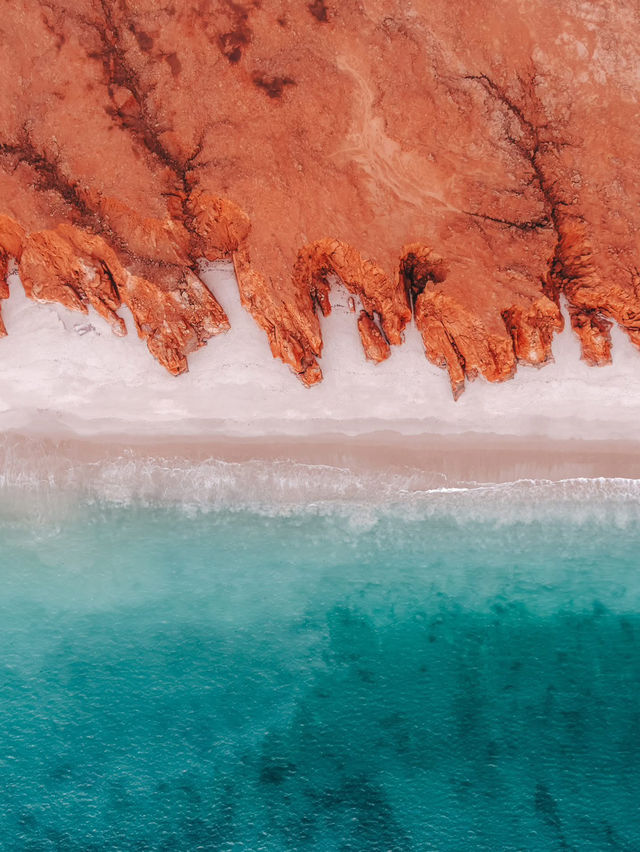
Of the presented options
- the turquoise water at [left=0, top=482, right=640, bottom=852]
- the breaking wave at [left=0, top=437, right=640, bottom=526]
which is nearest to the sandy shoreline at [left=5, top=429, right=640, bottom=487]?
A: the breaking wave at [left=0, top=437, right=640, bottom=526]

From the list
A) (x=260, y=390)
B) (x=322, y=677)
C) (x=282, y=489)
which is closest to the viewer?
(x=322, y=677)

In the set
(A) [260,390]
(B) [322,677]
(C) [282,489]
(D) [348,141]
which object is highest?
(D) [348,141]

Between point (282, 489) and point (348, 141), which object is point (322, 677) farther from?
point (348, 141)

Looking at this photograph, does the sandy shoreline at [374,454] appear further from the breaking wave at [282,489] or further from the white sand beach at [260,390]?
the white sand beach at [260,390]

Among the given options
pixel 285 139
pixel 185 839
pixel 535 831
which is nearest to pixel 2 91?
pixel 285 139

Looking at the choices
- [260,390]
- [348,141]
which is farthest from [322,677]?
[348,141]

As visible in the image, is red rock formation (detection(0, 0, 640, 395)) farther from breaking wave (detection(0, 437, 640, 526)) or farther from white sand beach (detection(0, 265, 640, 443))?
breaking wave (detection(0, 437, 640, 526))

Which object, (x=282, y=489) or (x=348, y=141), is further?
(x=282, y=489)

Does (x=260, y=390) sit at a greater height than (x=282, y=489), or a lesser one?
greater
